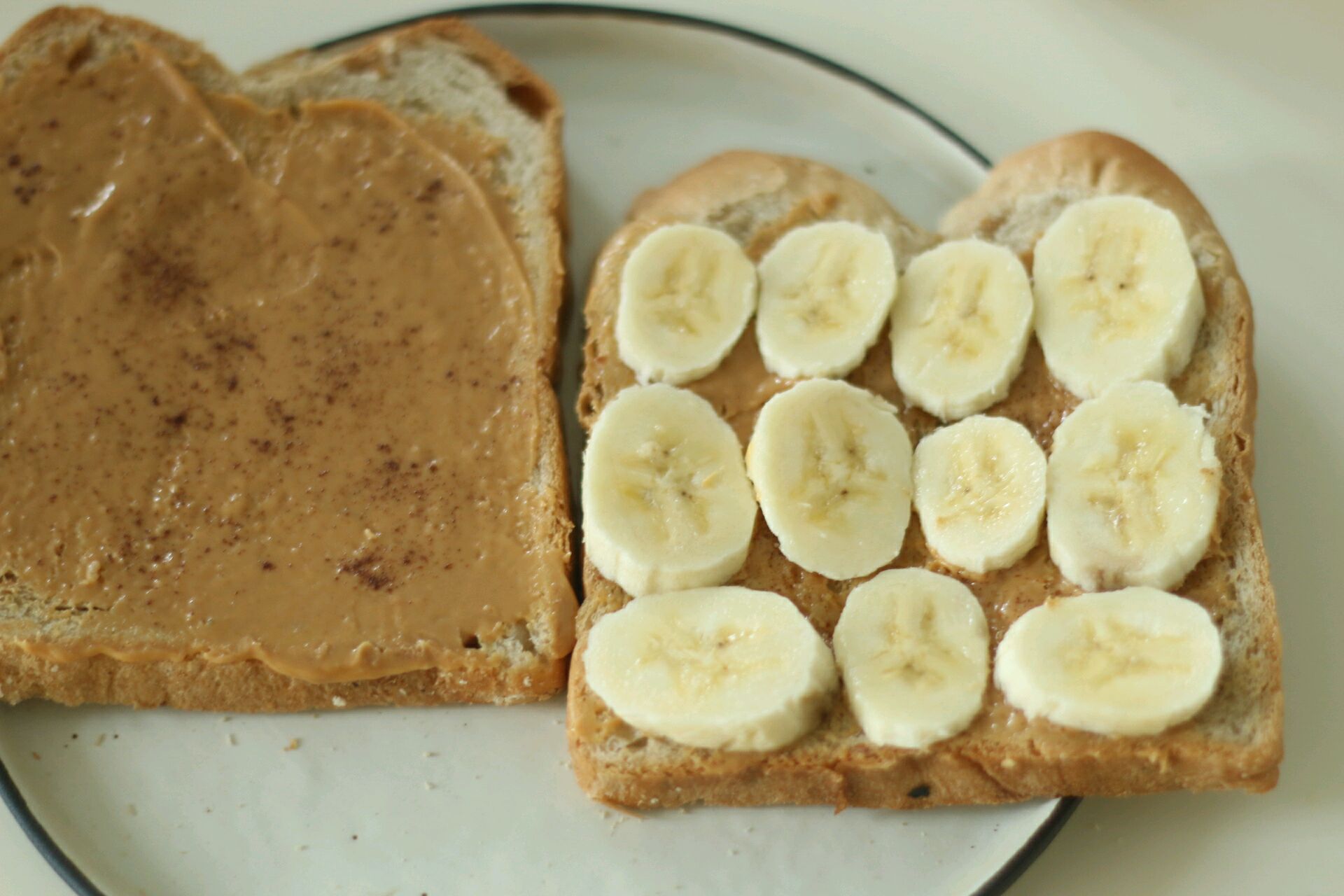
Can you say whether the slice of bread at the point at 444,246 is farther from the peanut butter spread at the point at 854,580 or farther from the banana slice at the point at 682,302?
the banana slice at the point at 682,302

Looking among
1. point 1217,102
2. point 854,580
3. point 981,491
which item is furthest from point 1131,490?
point 1217,102

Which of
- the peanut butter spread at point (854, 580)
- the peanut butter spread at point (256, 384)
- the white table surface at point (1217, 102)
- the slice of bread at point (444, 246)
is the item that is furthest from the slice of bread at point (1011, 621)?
the white table surface at point (1217, 102)

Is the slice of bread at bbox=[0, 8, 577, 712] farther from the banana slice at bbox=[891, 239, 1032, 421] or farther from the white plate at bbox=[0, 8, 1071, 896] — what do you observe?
the banana slice at bbox=[891, 239, 1032, 421]

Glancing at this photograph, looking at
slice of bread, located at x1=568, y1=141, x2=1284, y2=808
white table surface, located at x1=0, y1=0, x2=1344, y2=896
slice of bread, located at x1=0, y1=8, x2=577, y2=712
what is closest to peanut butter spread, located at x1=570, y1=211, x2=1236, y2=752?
slice of bread, located at x1=568, y1=141, x2=1284, y2=808

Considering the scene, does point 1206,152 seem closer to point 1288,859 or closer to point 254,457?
point 1288,859

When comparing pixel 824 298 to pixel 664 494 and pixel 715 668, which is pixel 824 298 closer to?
pixel 664 494
